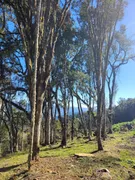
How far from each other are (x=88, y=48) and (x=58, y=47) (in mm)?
2609

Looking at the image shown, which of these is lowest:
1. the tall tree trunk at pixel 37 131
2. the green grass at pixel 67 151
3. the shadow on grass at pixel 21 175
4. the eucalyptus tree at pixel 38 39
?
the shadow on grass at pixel 21 175

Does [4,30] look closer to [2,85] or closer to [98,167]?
[2,85]

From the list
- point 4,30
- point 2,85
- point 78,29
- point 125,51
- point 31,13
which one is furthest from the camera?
point 125,51

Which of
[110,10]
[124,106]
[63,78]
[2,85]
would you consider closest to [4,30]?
[2,85]

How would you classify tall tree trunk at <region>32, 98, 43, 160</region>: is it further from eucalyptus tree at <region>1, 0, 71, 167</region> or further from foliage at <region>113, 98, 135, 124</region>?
foliage at <region>113, 98, 135, 124</region>

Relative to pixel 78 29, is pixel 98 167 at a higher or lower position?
lower

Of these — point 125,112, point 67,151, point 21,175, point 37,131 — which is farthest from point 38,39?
point 125,112

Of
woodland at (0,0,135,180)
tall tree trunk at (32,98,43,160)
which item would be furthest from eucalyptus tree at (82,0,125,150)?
tall tree trunk at (32,98,43,160)

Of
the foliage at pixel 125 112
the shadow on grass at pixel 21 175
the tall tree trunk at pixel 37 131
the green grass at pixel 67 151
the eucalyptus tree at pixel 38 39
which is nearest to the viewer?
the shadow on grass at pixel 21 175

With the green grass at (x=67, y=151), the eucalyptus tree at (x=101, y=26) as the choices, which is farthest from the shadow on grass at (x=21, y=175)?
the eucalyptus tree at (x=101, y=26)

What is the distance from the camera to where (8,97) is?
14023 mm

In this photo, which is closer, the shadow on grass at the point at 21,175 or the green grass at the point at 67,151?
the shadow on grass at the point at 21,175

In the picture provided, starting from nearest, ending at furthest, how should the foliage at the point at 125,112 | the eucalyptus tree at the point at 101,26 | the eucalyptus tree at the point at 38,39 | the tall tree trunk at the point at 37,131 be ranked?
the tall tree trunk at the point at 37,131 < the eucalyptus tree at the point at 38,39 < the eucalyptus tree at the point at 101,26 < the foliage at the point at 125,112

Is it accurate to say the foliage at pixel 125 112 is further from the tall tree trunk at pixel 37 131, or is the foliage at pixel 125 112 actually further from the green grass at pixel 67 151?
the tall tree trunk at pixel 37 131
